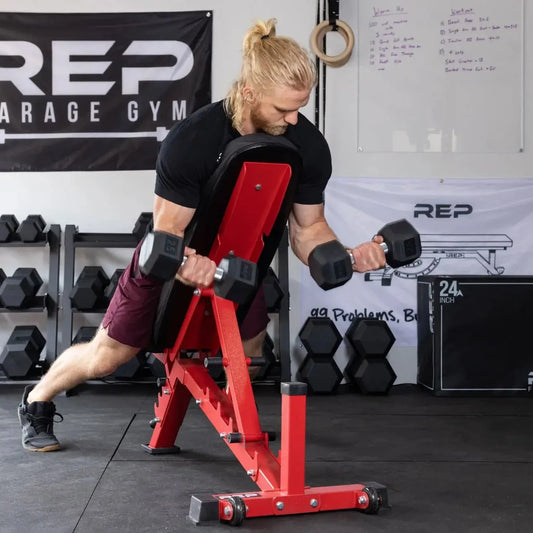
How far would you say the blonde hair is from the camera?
2027 millimetres

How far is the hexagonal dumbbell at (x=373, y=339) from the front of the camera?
427 cm

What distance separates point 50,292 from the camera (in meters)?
4.38

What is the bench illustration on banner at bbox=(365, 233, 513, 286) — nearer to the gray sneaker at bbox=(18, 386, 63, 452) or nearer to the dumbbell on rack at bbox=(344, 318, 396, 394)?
the dumbbell on rack at bbox=(344, 318, 396, 394)

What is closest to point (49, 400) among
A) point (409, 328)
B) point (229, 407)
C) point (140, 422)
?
point (140, 422)

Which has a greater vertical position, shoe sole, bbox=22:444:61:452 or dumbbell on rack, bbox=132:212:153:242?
dumbbell on rack, bbox=132:212:153:242

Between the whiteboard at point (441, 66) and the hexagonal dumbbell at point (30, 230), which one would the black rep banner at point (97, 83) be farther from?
the whiteboard at point (441, 66)

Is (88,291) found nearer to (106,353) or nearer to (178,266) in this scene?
(106,353)

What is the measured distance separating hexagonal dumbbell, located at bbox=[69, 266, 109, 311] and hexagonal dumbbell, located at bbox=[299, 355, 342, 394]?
1.13 metres

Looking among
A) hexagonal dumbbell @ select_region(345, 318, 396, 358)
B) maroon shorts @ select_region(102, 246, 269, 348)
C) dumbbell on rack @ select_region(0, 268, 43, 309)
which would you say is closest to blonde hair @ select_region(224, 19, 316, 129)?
maroon shorts @ select_region(102, 246, 269, 348)

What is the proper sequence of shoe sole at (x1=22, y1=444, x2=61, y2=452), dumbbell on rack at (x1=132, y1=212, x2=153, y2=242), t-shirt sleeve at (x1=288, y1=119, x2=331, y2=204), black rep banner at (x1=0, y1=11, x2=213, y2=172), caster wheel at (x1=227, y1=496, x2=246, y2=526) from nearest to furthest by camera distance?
caster wheel at (x1=227, y1=496, x2=246, y2=526)
t-shirt sleeve at (x1=288, y1=119, x2=331, y2=204)
shoe sole at (x1=22, y1=444, x2=61, y2=452)
dumbbell on rack at (x1=132, y1=212, x2=153, y2=242)
black rep banner at (x1=0, y1=11, x2=213, y2=172)

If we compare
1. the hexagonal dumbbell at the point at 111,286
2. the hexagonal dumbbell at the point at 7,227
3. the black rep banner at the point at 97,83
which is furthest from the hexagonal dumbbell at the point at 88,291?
the black rep banner at the point at 97,83

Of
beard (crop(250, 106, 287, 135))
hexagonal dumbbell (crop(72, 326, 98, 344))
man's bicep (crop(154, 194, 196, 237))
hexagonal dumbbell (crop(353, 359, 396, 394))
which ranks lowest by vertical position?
hexagonal dumbbell (crop(353, 359, 396, 394))

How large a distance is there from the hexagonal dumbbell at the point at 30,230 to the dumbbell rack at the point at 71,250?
15 centimetres

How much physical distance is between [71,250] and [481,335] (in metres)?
2.18
